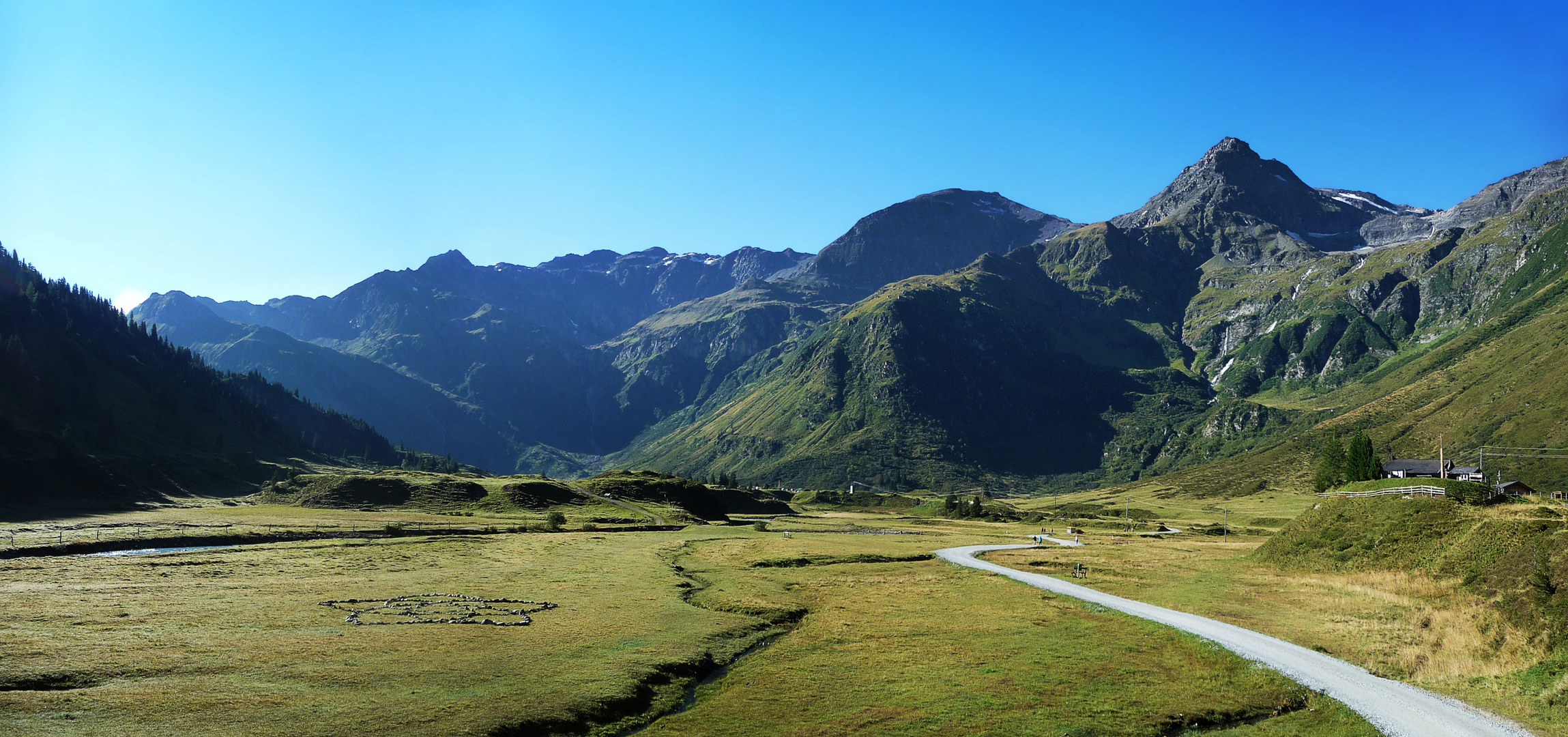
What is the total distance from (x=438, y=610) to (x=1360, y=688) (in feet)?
176

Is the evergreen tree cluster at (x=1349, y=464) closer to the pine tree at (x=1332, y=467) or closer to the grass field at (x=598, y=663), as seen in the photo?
the pine tree at (x=1332, y=467)

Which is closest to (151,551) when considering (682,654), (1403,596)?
(682,654)

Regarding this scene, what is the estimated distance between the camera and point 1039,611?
58.1 meters

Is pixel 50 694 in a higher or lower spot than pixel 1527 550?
lower

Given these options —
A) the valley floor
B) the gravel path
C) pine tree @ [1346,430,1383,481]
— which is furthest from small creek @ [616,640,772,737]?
pine tree @ [1346,430,1383,481]

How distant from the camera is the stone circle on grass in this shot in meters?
49.9

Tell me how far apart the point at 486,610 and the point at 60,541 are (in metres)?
71.4

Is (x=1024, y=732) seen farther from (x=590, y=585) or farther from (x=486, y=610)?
(x=590, y=585)

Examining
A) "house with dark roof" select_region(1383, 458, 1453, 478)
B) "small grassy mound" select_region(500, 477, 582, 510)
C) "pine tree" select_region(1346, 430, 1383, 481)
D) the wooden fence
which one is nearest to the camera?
the wooden fence

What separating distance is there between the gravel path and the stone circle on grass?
1689 inches

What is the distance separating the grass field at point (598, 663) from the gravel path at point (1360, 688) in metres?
1.29

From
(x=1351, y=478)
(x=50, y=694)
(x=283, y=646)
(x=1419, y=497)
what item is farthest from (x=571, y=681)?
(x=1351, y=478)

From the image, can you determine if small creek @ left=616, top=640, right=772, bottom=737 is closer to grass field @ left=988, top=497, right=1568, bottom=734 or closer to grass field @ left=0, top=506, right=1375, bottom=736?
grass field @ left=0, top=506, right=1375, bottom=736

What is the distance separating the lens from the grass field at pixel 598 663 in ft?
101
